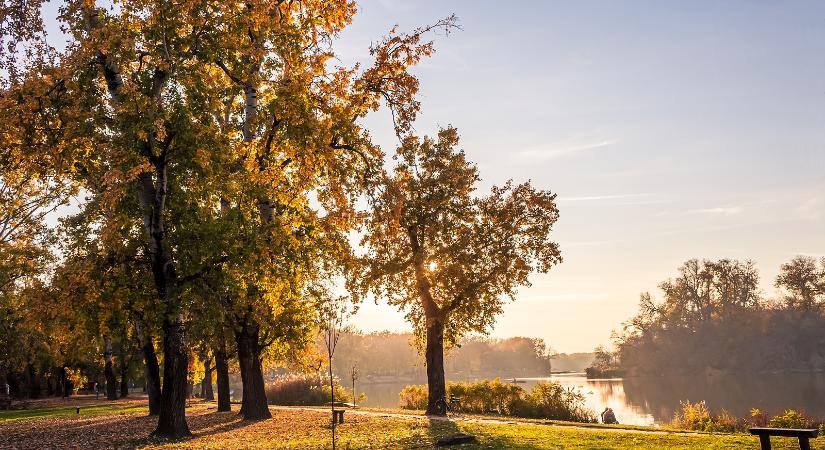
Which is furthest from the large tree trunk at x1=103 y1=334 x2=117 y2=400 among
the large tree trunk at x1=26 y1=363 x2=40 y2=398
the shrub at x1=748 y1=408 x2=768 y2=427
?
the shrub at x1=748 y1=408 x2=768 y2=427

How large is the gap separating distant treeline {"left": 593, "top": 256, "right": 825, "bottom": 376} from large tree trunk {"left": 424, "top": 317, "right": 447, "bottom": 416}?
219 ft

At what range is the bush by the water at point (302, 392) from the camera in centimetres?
3906

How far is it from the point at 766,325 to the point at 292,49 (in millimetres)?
94261

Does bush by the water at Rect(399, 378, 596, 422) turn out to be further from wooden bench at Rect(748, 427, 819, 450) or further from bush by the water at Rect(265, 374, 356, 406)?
wooden bench at Rect(748, 427, 819, 450)

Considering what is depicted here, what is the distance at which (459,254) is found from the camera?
27.6 meters

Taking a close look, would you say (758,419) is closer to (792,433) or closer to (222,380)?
(792,433)

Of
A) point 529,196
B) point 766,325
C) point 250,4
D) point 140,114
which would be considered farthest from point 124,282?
point 766,325

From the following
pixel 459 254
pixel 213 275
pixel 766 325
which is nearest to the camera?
pixel 213 275

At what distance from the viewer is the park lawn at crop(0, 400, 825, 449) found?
14391 millimetres

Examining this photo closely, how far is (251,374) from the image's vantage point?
83.0ft

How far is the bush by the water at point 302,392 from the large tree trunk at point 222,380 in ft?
25.2

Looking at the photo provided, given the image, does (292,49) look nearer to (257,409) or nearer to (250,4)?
(250,4)

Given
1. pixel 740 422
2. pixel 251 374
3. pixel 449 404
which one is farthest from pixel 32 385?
pixel 740 422

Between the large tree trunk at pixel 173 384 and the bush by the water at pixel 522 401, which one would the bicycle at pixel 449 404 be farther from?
the large tree trunk at pixel 173 384
